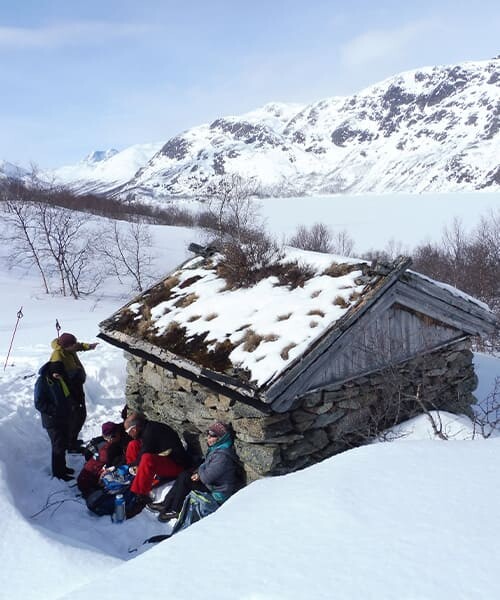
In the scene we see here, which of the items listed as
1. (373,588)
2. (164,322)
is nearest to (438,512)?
(373,588)

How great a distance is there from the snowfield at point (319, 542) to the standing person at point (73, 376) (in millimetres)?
2022

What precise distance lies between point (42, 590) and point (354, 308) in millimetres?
4139

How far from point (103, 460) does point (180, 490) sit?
1.48m

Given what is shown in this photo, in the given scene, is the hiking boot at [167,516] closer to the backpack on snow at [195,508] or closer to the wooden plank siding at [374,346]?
the backpack on snow at [195,508]

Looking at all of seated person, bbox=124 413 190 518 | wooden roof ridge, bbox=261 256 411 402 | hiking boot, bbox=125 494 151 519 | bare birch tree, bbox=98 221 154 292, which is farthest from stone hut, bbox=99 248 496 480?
bare birch tree, bbox=98 221 154 292

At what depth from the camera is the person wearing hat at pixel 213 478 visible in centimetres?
541

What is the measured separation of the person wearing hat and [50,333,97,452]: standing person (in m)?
2.35

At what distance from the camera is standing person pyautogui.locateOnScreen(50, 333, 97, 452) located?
24.1 ft

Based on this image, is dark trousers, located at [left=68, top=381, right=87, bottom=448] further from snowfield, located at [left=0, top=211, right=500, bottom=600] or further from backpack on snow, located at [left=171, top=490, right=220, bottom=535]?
backpack on snow, located at [left=171, top=490, right=220, bottom=535]

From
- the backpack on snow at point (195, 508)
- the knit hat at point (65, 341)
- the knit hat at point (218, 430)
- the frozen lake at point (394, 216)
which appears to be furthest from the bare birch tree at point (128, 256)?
the backpack on snow at point (195, 508)

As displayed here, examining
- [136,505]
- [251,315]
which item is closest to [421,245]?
[251,315]

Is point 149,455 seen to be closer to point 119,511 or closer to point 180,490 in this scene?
point 180,490

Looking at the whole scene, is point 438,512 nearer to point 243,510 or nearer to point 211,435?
point 243,510

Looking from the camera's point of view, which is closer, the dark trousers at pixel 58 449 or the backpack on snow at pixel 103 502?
the backpack on snow at pixel 103 502
